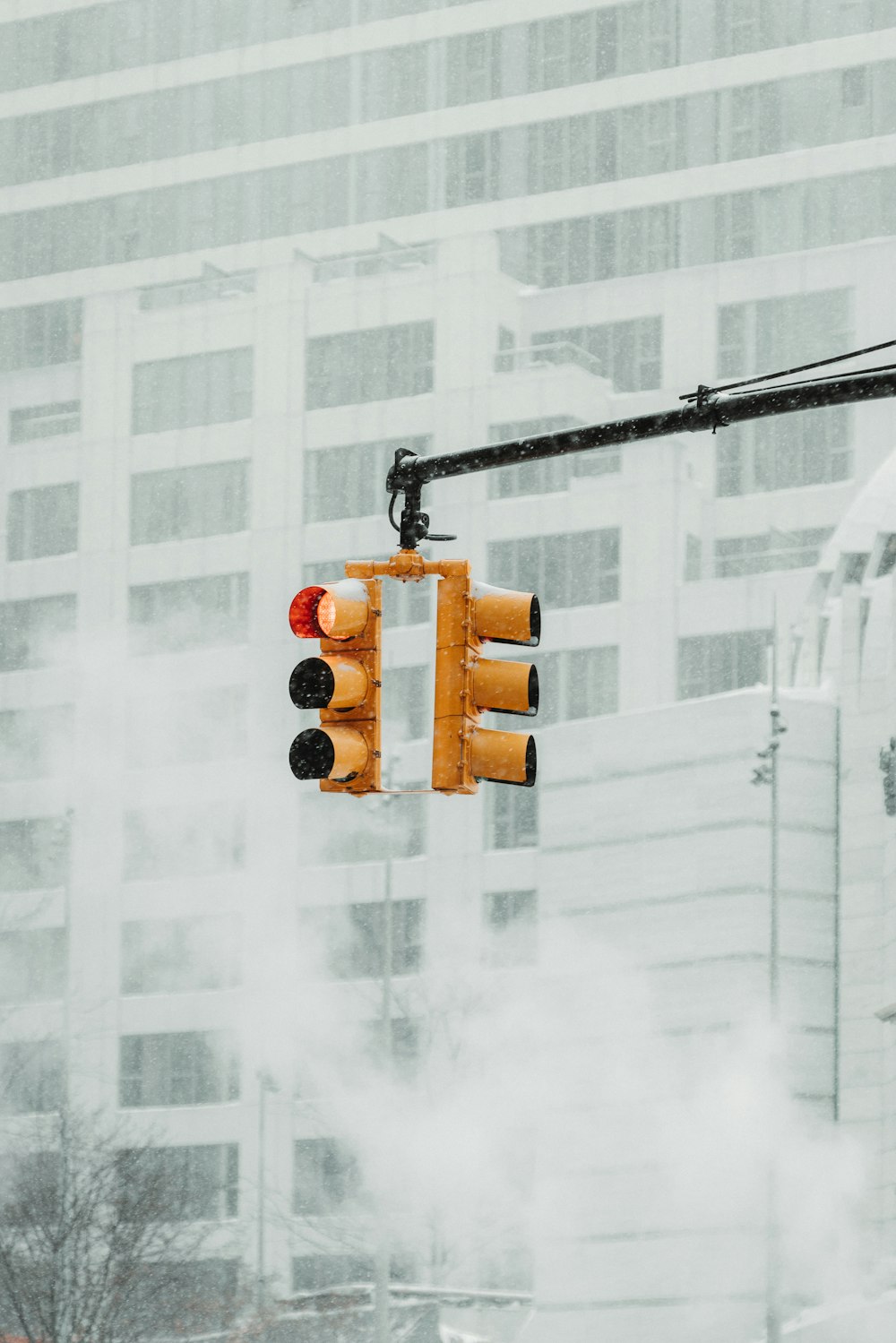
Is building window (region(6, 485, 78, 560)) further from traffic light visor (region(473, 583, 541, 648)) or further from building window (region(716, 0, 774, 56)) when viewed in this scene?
traffic light visor (region(473, 583, 541, 648))

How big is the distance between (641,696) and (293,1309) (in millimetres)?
20299

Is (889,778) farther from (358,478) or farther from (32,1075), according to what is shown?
(32,1075)

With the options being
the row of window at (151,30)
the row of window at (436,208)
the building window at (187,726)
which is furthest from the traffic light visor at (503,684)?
the row of window at (151,30)

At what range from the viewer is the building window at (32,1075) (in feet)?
249

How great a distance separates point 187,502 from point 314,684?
238 ft

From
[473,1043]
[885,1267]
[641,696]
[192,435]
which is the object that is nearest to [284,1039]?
[473,1043]

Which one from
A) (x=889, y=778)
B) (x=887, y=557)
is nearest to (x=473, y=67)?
(x=887, y=557)

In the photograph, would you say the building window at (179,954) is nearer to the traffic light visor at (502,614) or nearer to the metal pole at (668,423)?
the metal pole at (668,423)

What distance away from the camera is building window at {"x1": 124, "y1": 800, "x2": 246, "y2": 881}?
76188 millimetres

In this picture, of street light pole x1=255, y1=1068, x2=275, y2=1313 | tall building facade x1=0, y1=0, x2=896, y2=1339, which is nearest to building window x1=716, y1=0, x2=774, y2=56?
tall building facade x1=0, y1=0, x2=896, y2=1339

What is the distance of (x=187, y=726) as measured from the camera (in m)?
78.8

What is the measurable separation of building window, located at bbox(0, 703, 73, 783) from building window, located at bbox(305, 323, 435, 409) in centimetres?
1329

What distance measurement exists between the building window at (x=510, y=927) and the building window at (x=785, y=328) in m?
18.3

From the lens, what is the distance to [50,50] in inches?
3713
